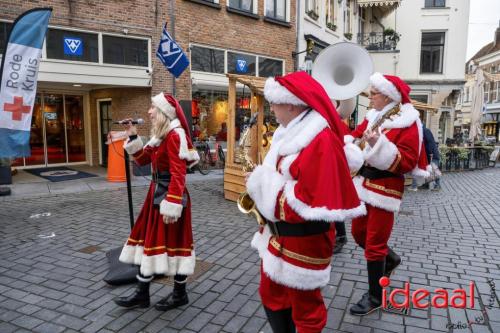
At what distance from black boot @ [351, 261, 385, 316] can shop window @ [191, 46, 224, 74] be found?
10327 mm

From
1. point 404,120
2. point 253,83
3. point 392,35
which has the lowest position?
point 404,120

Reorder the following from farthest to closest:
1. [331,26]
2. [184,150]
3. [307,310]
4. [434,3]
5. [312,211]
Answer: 1. [434,3]
2. [331,26]
3. [184,150]
4. [307,310]
5. [312,211]

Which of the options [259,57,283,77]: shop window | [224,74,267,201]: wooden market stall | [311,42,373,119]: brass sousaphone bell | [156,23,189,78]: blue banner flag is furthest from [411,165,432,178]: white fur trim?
[259,57,283,77]: shop window

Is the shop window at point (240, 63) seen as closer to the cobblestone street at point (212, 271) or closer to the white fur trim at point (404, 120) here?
the cobblestone street at point (212, 271)

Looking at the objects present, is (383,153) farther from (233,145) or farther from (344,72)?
(233,145)

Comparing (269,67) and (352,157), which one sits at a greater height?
(269,67)

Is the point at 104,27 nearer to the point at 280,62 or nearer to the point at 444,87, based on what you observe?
the point at 280,62

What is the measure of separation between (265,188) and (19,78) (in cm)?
438

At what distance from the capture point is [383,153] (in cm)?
311

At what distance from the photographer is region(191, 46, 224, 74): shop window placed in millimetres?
12398

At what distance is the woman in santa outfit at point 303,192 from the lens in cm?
202

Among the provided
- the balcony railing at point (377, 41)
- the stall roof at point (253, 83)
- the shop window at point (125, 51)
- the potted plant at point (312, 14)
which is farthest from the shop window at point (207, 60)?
the balcony railing at point (377, 41)

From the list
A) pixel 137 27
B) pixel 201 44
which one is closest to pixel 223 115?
pixel 201 44

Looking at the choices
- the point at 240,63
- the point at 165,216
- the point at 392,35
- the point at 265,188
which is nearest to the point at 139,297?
the point at 165,216
